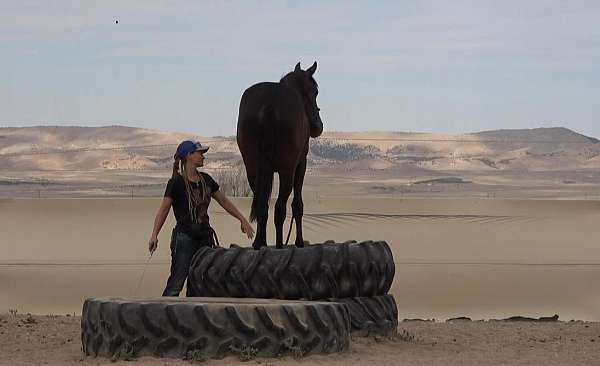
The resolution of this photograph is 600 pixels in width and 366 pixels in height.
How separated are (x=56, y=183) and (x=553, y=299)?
36.3 meters

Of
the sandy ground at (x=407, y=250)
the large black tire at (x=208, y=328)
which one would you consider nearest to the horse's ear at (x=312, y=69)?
→ the large black tire at (x=208, y=328)

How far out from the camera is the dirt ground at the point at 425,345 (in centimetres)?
1070

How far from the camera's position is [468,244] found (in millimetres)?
26750

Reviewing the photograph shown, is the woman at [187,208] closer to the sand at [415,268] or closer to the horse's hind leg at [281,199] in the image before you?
the horse's hind leg at [281,199]

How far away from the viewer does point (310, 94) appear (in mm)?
13133

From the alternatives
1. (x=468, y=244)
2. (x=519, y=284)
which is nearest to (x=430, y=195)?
(x=468, y=244)

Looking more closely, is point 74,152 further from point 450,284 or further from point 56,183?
point 450,284

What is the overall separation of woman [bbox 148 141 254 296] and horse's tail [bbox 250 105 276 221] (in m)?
0.25

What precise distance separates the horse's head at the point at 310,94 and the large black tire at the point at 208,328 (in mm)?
2873

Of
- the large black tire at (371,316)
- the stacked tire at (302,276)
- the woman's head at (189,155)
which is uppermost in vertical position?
the woman's head at (189,155)

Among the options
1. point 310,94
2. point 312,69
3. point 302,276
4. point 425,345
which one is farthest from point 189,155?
point 425,345

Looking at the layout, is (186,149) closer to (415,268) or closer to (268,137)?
(268,137)

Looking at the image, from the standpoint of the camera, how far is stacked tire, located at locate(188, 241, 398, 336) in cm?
1179

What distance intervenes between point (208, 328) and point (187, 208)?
1.99m
